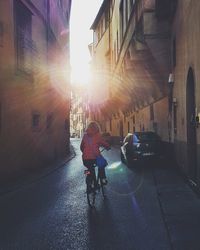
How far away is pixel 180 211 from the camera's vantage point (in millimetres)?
8078

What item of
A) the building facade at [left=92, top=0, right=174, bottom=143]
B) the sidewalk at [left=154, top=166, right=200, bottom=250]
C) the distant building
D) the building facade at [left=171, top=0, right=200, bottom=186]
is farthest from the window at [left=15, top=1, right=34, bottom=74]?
the distant building

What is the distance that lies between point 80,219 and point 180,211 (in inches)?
74.4

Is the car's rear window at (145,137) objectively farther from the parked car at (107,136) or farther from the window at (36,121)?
the parked car at (107,136)

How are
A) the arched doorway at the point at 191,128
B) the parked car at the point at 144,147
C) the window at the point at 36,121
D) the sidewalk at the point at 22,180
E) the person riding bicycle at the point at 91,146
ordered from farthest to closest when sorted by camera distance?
Answer: the parked car at the point at 144,147 < the window at the point at 36,121 < the arched doorway at the point at 191,128 < the sidewalk at the point at 22,180 < the person riding bicycle at the point at 91,146

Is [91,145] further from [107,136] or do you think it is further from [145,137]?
[107,136]

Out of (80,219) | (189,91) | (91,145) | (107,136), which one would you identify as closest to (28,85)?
(189,91)

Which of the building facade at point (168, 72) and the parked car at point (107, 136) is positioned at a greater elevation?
the building facade at point (168, 72)

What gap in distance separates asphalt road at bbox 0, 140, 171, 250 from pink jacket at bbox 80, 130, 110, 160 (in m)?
1.00

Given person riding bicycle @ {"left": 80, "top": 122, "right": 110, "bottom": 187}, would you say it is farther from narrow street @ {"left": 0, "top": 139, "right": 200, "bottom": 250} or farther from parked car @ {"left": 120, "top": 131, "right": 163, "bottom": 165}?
parked car @ {"left": 120, "top": 131, "right": 163, "bottom": 165}

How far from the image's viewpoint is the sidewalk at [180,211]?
5893mm

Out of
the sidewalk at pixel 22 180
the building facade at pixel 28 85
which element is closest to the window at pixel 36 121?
the building facade at pixel 28 85

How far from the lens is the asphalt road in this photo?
5.86 m

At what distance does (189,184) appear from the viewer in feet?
38.2

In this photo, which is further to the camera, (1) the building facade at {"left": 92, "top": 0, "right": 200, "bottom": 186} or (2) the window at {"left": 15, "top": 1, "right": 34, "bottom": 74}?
(2) the window at {"left": 15, "top": 1, "right": 34, "bottom": 74}
